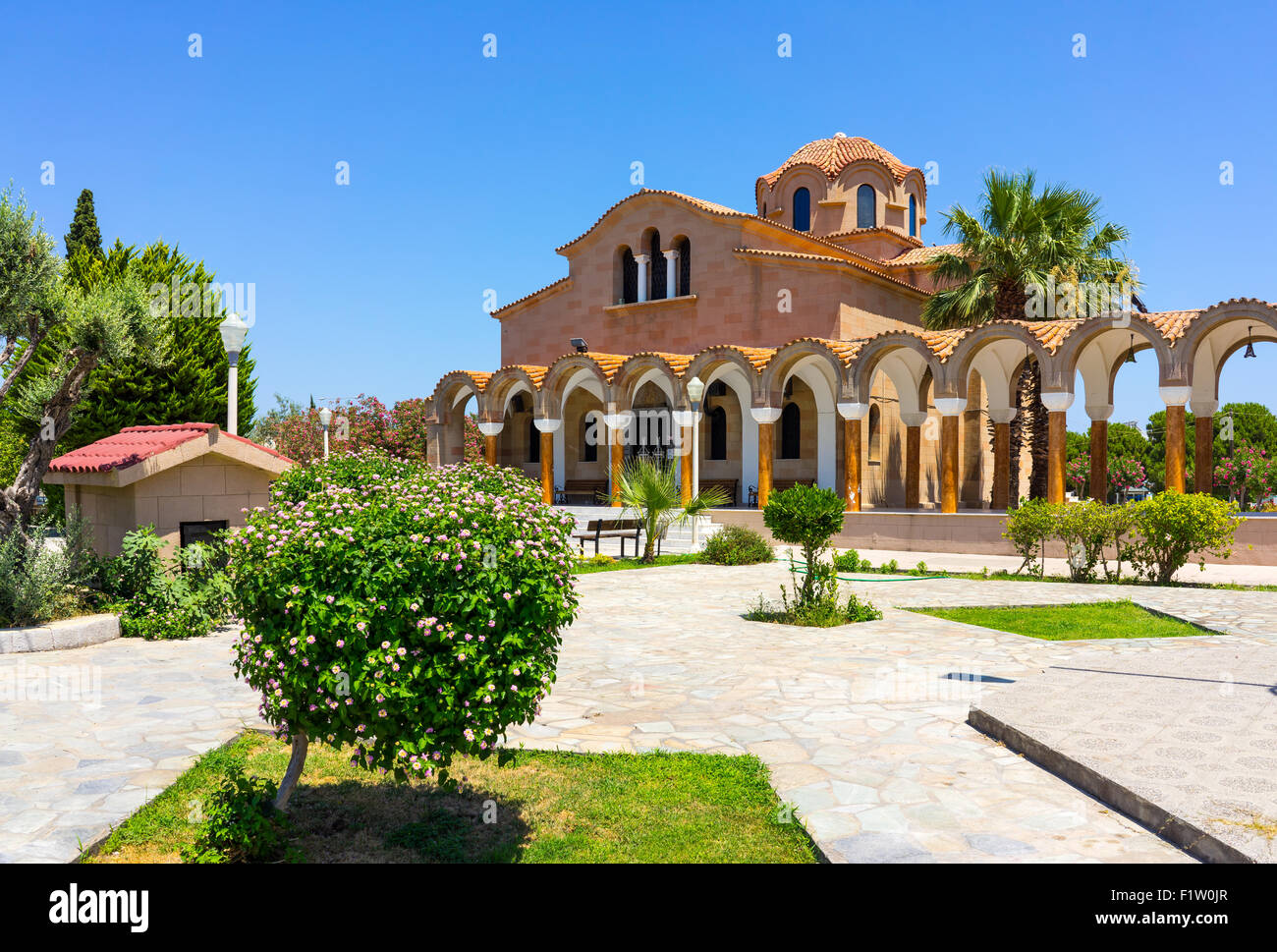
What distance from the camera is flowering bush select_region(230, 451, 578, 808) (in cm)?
370

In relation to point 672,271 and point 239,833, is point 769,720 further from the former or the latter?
point 672,271

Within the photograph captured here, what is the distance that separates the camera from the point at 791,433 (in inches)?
1133

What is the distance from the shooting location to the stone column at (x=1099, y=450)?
22578 mm

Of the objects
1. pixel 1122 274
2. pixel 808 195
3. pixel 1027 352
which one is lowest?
pixel 1027 352

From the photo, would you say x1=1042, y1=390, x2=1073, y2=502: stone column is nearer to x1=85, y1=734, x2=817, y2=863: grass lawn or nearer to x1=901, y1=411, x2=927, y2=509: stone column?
x1=901, y1=411, x2=927, y2=509: stone column

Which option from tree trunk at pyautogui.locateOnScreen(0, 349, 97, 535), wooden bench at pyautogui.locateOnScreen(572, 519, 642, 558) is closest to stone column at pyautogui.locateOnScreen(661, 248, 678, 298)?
wooden bench at pyautogui.locateOnScreen(572, 519, 642, 558)

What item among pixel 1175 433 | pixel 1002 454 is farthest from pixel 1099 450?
pixel 1175 433

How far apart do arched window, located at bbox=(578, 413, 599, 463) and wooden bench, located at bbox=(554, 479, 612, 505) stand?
85cm

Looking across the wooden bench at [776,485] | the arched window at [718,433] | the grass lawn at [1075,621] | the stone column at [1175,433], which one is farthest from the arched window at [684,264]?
the grass lawn at [1075,621]

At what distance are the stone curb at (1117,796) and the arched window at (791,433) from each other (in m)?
22.5
